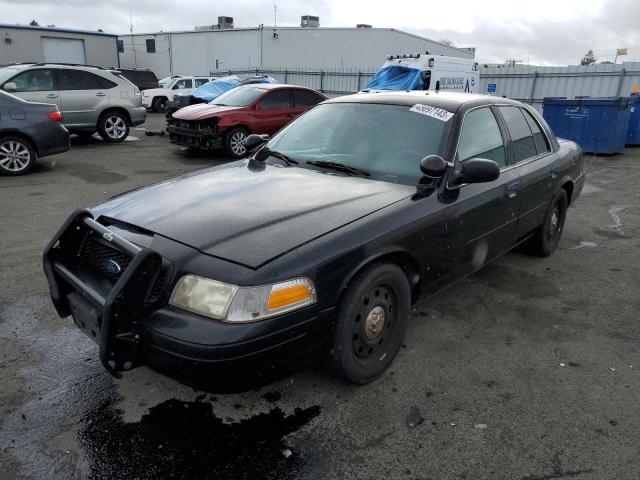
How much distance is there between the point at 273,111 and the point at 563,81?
10.2 m

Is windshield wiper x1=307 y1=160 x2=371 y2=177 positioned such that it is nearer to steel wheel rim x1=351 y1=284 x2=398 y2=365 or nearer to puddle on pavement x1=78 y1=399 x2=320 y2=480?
steel wheel rim x1=351 y1=284 x2=398 y2=365

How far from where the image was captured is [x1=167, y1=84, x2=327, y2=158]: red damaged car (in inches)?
397

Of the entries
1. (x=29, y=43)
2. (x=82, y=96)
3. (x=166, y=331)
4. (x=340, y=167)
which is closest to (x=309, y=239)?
(x=166, y=331)

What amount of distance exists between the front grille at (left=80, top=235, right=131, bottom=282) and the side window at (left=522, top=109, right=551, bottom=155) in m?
3.72

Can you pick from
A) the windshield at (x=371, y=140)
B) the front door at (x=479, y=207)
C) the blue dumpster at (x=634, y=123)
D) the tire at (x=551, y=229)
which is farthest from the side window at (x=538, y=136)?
the blue dumpster at (x=634, y=123)

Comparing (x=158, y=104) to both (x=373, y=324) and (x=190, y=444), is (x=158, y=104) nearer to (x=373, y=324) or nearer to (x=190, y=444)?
(x=373, y=324)

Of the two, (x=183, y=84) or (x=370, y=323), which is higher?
(x=183, y=84)

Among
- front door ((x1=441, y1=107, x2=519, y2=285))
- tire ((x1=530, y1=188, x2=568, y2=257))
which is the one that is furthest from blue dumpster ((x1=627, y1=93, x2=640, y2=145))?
front door ((x1=441, y1=107, x2=519, y2=285))

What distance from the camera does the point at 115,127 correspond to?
12.0m

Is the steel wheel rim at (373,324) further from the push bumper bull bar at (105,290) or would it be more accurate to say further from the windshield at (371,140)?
the push bumper bull bar at (105,290)

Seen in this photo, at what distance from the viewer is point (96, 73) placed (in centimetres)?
1136

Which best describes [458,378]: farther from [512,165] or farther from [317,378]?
[512,165]

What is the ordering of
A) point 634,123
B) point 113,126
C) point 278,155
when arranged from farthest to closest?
point 634,123, point 113,126, point 278,155

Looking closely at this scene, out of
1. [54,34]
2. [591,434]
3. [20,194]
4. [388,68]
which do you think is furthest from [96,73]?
[54,34]
